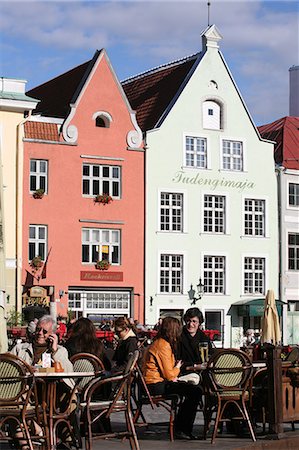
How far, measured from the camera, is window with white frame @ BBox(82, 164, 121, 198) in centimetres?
3888

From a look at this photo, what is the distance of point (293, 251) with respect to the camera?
43281mm

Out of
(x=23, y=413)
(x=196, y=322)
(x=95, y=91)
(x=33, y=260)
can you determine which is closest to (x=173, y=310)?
(x=33, y=260)

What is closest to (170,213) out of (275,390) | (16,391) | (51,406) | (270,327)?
(270,327)

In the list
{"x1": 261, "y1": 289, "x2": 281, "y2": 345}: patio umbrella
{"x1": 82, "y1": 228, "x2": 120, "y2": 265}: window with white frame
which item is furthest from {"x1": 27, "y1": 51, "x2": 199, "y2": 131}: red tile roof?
{"x1": 261, "y1": 289, "x2": 281, "y2": 345}: patio umbrella

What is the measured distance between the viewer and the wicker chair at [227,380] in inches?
440

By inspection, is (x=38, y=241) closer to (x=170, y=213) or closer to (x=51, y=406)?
(x=170, y=213)

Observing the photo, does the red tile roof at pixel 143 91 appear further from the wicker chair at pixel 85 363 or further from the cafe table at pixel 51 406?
the cafe table at pixel 51 406

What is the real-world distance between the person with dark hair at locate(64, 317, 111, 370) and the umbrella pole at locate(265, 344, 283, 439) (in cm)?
188

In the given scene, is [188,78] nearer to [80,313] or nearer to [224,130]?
[224,130]

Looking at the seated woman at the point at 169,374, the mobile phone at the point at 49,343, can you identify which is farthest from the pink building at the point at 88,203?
the mobile phone at the point at 49,343

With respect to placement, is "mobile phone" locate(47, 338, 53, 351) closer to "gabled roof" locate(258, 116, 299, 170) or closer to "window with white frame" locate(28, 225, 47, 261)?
"window with white frame" locate(28, 225, 47, 261)

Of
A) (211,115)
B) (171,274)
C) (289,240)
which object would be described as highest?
(211,115)

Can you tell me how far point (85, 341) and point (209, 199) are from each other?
29821 mm

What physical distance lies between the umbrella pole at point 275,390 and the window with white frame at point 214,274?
29.1 meters
